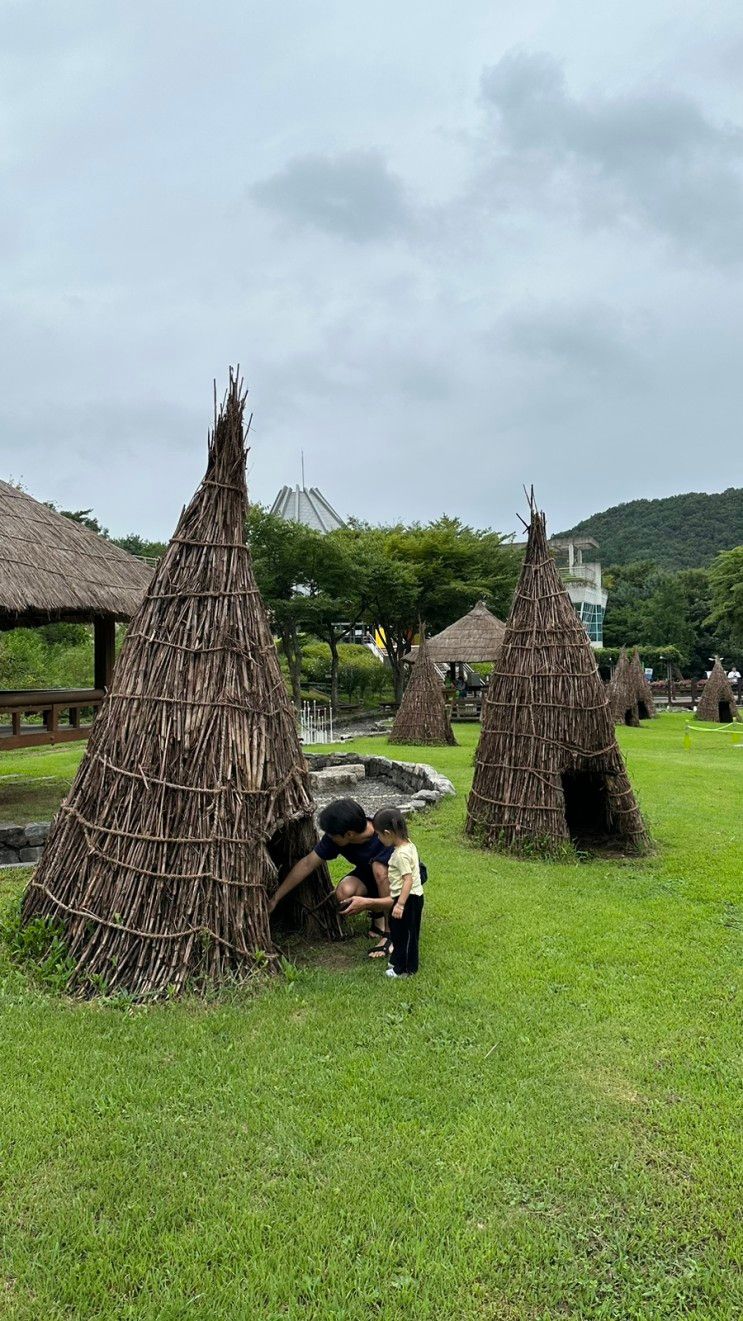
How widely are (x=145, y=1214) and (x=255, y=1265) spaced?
52cm

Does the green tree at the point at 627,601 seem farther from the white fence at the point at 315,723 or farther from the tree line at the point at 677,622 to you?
the white fence at the point at 315,723

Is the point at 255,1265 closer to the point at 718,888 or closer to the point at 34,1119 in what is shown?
the point at 34,1119

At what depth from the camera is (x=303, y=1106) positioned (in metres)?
3.71

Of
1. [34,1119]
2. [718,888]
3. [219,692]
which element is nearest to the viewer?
[34,1119]

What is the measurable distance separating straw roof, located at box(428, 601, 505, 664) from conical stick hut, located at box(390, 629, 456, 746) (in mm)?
5317

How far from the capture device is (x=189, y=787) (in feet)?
16.5

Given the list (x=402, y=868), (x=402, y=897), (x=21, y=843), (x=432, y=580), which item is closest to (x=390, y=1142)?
(x=402, y=897)

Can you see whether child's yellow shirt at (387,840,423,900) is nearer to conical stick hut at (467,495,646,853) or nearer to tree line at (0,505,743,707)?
conical stick hut at (467,495,646,853)

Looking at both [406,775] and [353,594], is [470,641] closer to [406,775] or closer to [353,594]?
[353,594]

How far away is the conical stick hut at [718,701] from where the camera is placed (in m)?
28.7

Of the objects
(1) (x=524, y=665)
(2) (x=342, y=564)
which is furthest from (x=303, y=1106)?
(2) (x=342, y=564)

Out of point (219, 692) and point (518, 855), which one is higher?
point (219, 692)

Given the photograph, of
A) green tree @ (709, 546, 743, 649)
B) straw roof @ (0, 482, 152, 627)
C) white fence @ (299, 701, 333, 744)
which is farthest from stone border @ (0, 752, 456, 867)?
green tree @ (709, 546, 743, 649)

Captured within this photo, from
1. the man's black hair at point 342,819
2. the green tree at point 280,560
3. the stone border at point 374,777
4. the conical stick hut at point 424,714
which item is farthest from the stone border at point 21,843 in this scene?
the green tree at point 280,560
